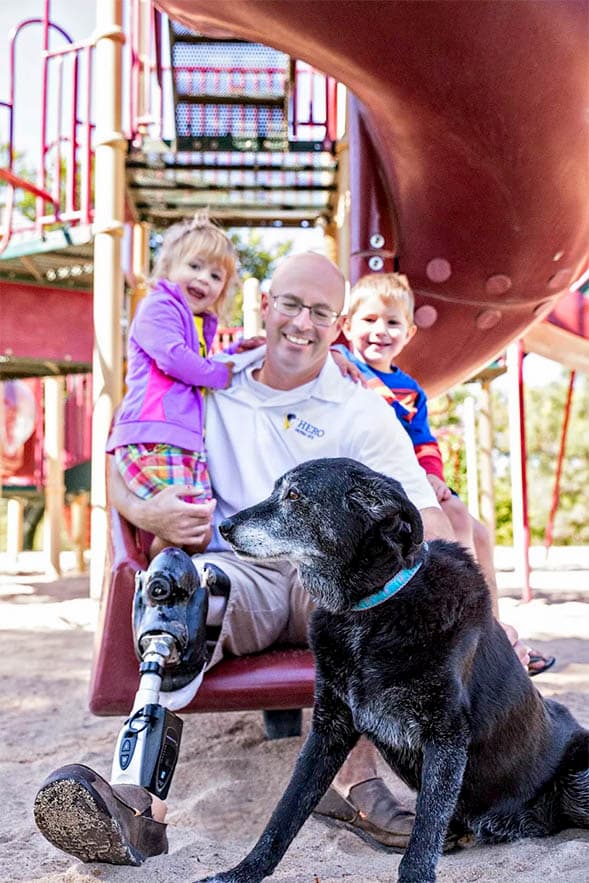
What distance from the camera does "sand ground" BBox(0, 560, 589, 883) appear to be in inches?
60.2

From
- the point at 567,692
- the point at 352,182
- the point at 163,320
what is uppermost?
the point at 352,182

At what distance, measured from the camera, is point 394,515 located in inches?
58.2

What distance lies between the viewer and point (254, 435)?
225cm

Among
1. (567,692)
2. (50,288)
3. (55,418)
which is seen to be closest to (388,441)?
(567,692)

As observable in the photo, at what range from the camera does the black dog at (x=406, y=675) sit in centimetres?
145

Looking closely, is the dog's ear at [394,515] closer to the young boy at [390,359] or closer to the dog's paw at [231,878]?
the dog's paw at [231,878]

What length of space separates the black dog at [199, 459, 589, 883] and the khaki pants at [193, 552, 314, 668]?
0.34m

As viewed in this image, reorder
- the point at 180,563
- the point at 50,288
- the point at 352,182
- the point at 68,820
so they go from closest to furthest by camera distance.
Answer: the point at 68,820, the point at 180,563, the point at 352,182, the point at 50,288

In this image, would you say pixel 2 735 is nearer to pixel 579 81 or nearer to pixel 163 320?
pixel 163 320

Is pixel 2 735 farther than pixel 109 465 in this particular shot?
Yes

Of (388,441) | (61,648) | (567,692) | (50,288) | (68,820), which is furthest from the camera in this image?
(50,288)

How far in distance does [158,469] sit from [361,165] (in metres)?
2.11

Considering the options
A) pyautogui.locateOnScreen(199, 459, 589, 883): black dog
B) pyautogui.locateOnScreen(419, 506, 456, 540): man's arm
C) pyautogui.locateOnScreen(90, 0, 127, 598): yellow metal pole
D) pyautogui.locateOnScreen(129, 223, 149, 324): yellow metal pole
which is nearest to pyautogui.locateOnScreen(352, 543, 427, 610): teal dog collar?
pyautogui.locateOnScreen(199, 459, 589, 883): black dog

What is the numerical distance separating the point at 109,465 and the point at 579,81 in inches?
90.9
